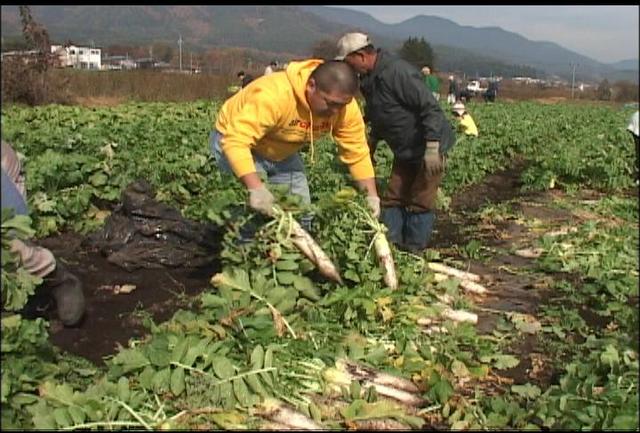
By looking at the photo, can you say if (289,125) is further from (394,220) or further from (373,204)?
(394,220)

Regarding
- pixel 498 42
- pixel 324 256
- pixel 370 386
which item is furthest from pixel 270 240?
pixel 498 42

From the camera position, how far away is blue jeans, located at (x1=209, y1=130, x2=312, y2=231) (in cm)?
498

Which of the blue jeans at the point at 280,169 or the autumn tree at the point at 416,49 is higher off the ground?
the autumn tree at the point at 416,49

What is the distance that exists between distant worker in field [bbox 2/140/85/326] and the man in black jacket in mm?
2395

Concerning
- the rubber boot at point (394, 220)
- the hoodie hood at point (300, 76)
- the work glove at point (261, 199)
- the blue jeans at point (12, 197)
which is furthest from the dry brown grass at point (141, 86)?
the blue jeans at point (12, 197)

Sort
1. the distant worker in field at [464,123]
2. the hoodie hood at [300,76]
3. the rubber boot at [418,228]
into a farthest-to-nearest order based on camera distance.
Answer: the distant worker in field at [464,123] < the rubber boot at [418,228] < the hoodie hood at [300,76]

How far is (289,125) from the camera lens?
4.61 meters

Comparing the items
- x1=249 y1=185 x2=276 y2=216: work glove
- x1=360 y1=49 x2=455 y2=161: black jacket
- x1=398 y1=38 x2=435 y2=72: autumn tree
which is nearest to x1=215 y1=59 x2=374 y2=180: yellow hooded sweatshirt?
x1=249 y1=185 x2=276 y2=216: work glove

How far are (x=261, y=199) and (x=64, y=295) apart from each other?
1.23 m

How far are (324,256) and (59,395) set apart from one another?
5.82 feet

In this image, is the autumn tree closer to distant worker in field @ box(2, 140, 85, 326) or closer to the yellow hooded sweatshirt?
the yellow hooded sweatshirt

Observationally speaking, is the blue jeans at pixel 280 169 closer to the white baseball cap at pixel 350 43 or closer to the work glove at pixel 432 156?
the white baseball cap at pixel 350 43

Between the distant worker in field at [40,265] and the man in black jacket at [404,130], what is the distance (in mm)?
2395

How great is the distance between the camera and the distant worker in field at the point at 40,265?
12.0 feet
